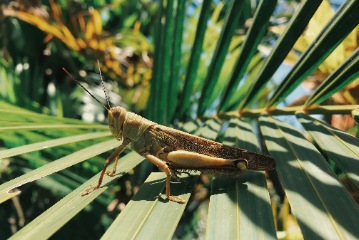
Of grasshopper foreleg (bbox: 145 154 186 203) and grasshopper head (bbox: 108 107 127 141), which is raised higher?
grasshopper head (bbox: 108 107 127 141)

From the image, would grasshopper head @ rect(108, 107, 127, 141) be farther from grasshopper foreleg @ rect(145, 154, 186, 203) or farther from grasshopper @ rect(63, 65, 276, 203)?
grasshopper foreleg @ rect(145, 154, 186, 203)

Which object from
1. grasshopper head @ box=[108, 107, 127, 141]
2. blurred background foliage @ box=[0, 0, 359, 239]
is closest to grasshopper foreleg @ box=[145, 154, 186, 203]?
grasshopper head @ box=[108, 107, 127, 141]

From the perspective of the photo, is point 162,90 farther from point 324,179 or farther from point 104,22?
point 104,22

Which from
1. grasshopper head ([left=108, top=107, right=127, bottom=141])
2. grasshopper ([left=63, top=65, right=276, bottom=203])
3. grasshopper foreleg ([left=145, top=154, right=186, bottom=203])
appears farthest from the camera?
grasshopper head ([left=108, top=107, right=127, bottom=141])

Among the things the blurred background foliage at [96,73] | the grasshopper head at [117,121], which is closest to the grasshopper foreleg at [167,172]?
the grasshopper head at [117,121]

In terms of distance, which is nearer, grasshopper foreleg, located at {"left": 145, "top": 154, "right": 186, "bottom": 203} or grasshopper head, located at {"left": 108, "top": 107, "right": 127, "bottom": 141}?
grasshopper foreleg, located at {"left": 145, "top": 154, "right": 186, "bottom": 203}

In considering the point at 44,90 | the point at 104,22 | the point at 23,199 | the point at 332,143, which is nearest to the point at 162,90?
the point at 332,143

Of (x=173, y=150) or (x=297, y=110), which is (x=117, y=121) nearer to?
(x=173, y=150)
